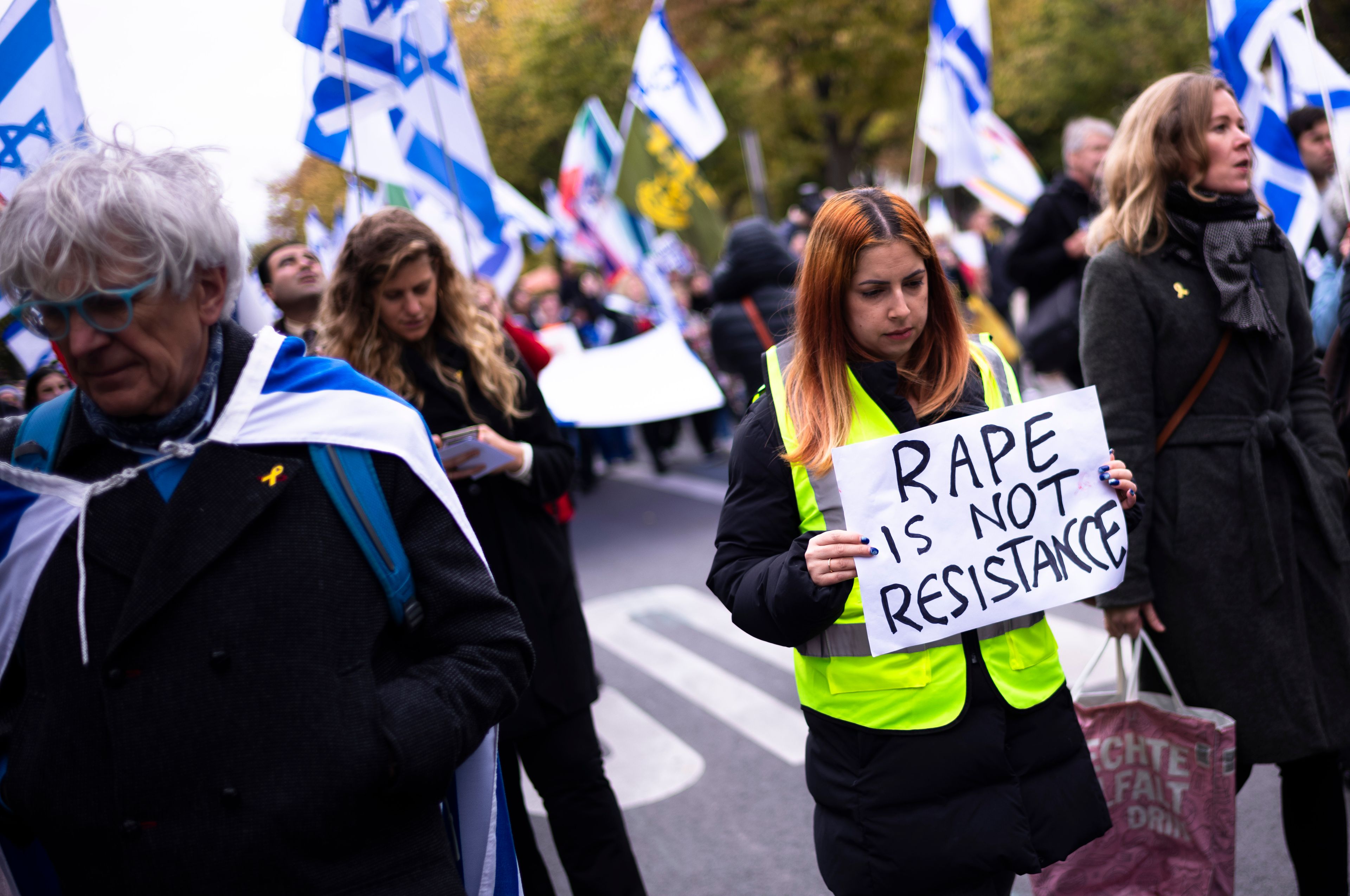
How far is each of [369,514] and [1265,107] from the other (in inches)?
175

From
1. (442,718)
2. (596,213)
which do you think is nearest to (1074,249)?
(442,718)

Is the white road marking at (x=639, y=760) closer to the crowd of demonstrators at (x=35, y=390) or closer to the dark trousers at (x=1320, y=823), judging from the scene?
the dark trousers at (x=1320, y=823)

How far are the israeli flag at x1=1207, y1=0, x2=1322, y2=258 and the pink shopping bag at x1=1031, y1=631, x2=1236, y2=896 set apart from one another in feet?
9.27

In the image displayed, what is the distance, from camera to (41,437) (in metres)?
1.81

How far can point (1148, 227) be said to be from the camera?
282cm

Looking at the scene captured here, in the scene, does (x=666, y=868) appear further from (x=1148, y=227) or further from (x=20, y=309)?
(x=20, y=309)

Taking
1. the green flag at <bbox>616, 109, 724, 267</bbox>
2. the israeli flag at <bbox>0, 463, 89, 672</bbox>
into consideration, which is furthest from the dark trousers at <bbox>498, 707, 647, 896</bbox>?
the green flag at <bbox>616, 109, 724, 267</bbox>

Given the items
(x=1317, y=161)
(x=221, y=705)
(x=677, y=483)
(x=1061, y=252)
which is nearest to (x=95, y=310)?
(x=221, y=705)

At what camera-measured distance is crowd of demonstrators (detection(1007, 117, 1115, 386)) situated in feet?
18.6

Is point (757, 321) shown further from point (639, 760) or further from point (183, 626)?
point (183, 626)

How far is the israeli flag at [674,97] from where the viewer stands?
932 centimetres

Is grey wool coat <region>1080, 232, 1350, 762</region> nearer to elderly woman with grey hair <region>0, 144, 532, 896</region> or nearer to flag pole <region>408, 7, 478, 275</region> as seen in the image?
elderly woman with grey hair <region>0, 144, 532, 896</region>

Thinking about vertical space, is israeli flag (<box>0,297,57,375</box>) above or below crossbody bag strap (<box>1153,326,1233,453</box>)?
above

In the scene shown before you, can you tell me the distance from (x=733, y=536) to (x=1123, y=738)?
1.12 m
